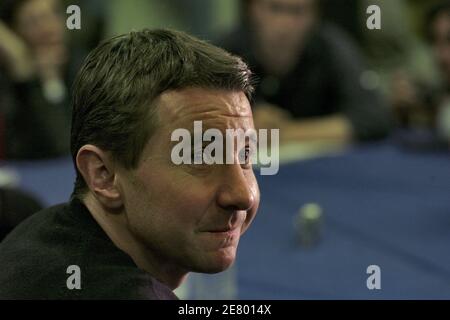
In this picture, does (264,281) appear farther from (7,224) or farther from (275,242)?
(7,224)

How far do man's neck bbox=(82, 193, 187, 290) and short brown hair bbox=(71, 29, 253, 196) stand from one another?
71mm

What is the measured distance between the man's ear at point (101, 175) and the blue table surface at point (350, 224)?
2.19ft

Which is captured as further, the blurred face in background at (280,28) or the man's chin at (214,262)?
the blurred face in background at (280,28)

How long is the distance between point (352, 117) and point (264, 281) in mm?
1304

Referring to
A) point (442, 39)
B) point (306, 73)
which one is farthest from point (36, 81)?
point (442, 39)

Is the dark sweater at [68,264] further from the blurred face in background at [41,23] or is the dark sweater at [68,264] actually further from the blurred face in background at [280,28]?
the blurred face in background at [280,28]

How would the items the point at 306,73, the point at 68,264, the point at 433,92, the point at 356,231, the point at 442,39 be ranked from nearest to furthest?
the point at 68,264, the point at 356,231, the point at 442,39, the point at 306,73, the point at 433,92

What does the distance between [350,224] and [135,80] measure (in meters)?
1.19

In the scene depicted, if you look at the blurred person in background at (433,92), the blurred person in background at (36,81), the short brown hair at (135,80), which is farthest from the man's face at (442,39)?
the short brown hair at (135,80)

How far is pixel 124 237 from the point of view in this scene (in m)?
1.06

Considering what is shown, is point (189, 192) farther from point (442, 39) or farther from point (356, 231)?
point (442, 39)

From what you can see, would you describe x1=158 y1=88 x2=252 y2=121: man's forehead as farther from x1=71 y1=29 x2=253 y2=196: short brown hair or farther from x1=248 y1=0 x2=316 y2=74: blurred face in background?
x1=248 y1=0 x2=316 y2=74: blurred face in background

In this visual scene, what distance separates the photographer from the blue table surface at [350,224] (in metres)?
1.73
